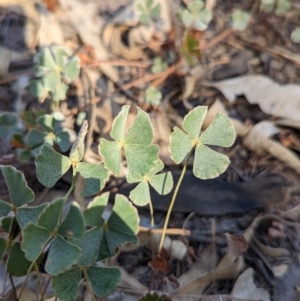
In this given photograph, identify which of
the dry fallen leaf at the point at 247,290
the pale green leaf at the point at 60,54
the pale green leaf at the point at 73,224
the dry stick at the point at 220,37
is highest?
the pale green leaf at the point at 73,224

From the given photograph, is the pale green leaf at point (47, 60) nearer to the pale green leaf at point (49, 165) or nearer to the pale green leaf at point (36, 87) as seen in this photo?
the pale green leaf at point (36, 87)

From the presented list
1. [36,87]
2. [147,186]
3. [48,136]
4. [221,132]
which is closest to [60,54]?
[36,87]

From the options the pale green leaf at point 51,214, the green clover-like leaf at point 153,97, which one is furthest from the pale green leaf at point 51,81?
the pale green leaf at point 51,214

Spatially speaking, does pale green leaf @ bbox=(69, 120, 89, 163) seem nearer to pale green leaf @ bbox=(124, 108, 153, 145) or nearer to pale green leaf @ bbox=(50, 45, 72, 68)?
pale green leaf @ bbox=(124, 108, 153, 145)

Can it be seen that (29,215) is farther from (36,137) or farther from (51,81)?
(51,81)

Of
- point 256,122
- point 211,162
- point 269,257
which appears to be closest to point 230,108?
point 256,122

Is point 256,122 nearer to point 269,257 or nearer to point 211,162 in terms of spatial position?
point 269,257

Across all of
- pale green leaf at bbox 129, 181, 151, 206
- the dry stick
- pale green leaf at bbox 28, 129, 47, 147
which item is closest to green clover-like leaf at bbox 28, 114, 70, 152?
pale green leaf at bbox 28, 129, 47, 147
